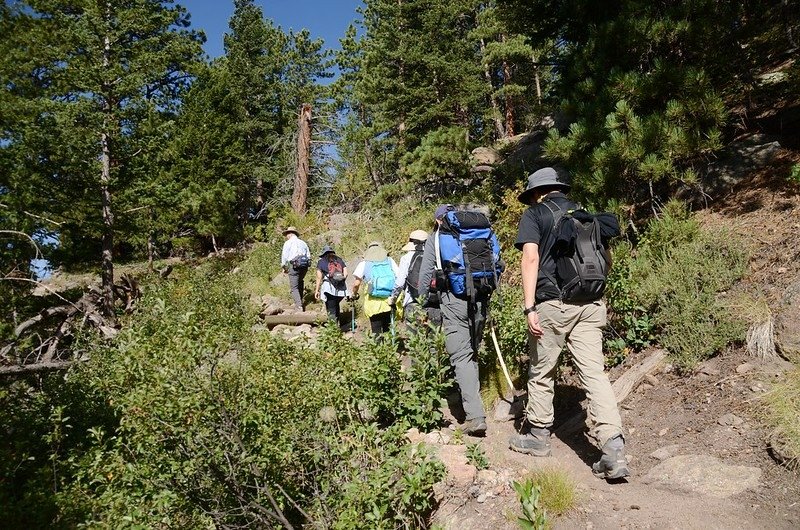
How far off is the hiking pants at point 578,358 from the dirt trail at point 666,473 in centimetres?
41

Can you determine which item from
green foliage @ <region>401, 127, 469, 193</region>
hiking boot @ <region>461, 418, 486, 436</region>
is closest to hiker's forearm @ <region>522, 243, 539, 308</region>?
hiking boot @ <region>461, 418, 486, 436</region>

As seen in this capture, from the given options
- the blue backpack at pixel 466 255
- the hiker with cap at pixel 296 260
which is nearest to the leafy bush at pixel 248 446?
the blue backpack at pixel 466 255

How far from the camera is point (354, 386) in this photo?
4.36 m

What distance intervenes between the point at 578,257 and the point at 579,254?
0.08 feet

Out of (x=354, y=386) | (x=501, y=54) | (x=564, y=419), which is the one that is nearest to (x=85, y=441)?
(x=354, y=386)

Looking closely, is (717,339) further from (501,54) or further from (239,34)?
(239,34)

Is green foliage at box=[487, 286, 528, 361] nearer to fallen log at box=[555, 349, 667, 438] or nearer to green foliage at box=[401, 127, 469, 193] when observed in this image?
fallen log at box=[555, 349, 667, 438]

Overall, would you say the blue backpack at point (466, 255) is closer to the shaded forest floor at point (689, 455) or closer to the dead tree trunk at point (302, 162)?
the shaded forest floor at point (689, 455)

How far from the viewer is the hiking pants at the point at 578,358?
3578 mm

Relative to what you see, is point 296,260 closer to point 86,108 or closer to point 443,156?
point 443,156

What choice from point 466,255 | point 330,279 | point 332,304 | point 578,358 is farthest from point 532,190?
point 332,304

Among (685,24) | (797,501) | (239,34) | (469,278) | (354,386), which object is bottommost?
(797,501)

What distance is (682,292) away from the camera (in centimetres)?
491

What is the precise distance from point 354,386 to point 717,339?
3344mm
